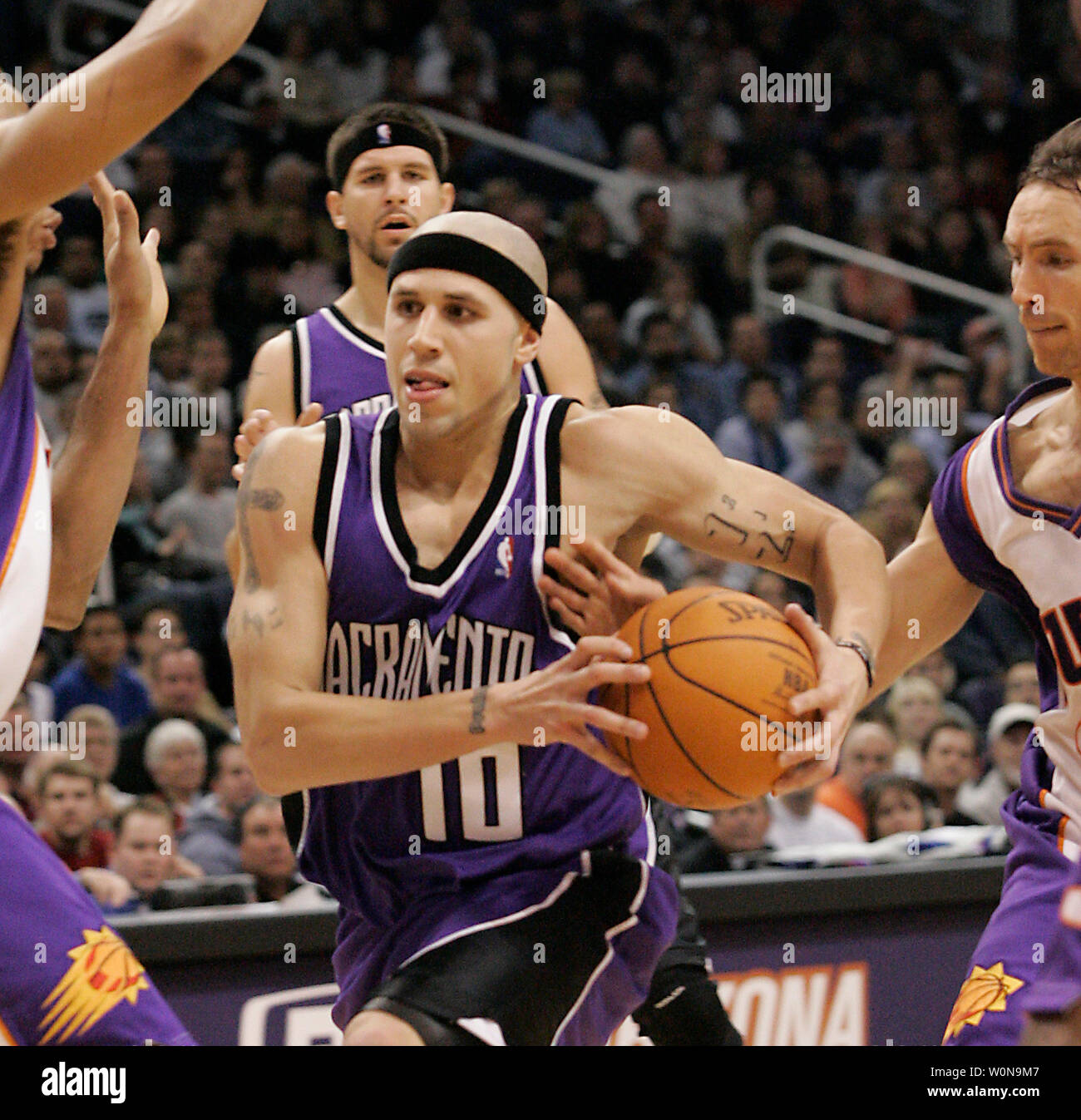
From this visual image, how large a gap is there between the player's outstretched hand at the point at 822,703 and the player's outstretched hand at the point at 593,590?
306mm

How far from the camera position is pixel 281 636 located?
11.1ft

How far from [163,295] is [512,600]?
3.18 ft

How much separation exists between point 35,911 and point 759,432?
7.71 m

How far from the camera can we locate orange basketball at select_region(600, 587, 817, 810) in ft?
10.7

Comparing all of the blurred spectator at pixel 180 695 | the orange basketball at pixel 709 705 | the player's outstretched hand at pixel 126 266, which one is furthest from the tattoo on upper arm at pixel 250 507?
the blurred spectator at pixel 180 695

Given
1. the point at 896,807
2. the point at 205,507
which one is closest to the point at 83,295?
the point at 205,507

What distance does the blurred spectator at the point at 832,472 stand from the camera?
32.7 ft

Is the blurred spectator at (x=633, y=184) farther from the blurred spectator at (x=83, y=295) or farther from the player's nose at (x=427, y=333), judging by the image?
the player's nose at (x=427, y=333)

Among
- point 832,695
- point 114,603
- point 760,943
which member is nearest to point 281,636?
point 832,695

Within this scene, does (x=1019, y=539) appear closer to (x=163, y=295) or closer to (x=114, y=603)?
(x=163, y=295)

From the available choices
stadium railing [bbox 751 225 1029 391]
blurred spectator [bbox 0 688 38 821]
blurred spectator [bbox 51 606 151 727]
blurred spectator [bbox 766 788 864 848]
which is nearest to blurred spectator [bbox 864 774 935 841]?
blurred spectator [bbox 766 788 864 848]

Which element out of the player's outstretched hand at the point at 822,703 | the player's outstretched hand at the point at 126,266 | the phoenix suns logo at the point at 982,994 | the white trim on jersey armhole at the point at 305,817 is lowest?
A: the phoenix suns logo at the point at 982,994
